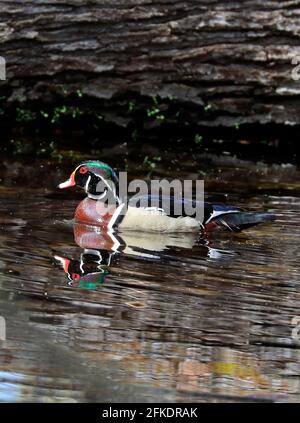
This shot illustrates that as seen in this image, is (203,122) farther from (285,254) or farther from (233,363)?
(233,363)

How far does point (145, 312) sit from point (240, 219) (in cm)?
245

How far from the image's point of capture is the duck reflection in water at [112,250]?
21.5ft

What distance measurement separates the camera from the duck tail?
798 cm

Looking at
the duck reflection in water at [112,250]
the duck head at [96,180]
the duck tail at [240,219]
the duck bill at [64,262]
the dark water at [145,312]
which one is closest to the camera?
the dark water at [145,312]

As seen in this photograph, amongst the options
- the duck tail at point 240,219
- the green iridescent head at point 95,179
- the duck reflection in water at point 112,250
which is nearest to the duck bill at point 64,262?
the duck reflection in water at point 112,250

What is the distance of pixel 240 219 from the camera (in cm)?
798

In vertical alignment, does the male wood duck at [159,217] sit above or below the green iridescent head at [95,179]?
below

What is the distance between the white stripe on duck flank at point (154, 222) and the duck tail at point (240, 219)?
0.67 feet

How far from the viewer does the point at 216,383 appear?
468 cm

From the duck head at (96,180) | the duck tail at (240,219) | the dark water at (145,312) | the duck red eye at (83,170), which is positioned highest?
the duck red eye at (83,170)

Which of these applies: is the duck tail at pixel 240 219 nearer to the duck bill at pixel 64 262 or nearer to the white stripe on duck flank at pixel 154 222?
the white stripe on duck flank at pixel 154 222

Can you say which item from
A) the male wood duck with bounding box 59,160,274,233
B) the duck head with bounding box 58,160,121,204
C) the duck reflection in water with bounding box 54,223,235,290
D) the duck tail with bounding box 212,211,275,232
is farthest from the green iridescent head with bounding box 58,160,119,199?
the duck tail with bounding box 212,211,275,232

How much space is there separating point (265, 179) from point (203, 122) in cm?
173
